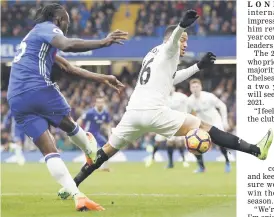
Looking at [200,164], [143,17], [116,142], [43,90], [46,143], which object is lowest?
[200,164]

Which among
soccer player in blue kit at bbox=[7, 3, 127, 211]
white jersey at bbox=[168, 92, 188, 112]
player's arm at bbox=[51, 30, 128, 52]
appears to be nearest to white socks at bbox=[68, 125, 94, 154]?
soccer player in blue kit at bbox=[7, 3, 127, 211]

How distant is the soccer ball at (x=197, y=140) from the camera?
9641 mm

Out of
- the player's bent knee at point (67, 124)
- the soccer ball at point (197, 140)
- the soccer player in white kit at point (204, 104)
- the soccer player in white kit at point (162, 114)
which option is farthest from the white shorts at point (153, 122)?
the soccer player in white kit at point (204, 104)

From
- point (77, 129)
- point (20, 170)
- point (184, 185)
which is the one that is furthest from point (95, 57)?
point (77, 129)

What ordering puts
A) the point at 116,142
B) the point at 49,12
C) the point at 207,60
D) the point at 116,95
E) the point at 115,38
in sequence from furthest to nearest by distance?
the point at 116,95 < the point at 207,60 < the point at 116,142 < the point at 49,12 < the point at 115,38

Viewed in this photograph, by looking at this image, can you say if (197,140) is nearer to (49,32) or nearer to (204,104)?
(49,32)

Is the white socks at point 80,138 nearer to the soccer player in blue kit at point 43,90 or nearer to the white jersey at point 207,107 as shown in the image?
the soccer player in blue kit at point 43,90

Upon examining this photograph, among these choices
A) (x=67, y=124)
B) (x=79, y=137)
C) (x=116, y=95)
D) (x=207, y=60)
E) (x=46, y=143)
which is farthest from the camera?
(x=116, y=95)

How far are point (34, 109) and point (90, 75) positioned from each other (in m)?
1.03

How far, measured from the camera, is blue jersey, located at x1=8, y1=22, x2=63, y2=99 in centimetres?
916

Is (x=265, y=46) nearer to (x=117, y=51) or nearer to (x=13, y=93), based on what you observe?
(x=13, y=93)

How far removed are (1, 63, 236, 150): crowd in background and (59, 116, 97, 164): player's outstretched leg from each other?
16439mm

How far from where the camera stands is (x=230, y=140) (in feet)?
33.0

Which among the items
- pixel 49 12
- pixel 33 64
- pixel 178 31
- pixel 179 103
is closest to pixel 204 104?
pixel 179 103
